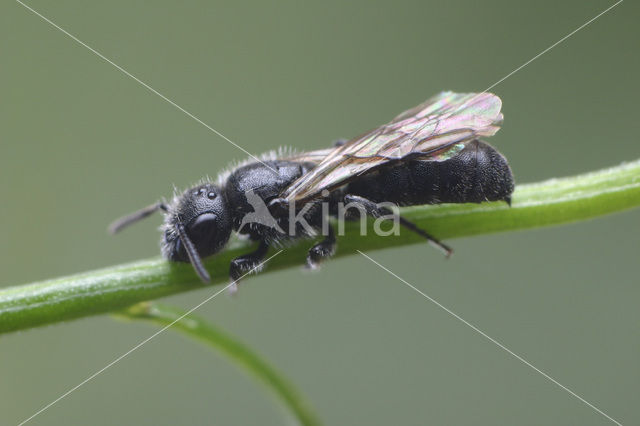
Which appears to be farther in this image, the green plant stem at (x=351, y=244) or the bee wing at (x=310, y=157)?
the bee wing at (x=310, y=157)

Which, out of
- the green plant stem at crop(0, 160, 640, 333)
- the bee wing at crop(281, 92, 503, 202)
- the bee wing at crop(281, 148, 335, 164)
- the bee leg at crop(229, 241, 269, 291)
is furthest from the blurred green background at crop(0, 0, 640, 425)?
the green plant stem at crop(0, 160, 640, 333)

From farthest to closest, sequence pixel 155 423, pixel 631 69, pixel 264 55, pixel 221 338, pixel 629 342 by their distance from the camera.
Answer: pixel 264 55, pixel 631 69, pixel 155 423, pixel 629 342, pixel 221 338

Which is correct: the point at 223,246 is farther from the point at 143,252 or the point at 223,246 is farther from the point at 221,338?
the point at 143,252

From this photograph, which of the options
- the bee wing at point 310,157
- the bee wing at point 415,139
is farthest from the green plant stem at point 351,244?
the bee wing at point 310,157

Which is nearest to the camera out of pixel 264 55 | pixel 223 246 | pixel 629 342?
pixel 223 246

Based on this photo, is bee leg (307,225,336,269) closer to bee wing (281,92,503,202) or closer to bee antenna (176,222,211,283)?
bee wing (281,92,503,202)

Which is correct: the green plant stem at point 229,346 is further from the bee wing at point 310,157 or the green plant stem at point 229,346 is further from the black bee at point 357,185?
the bee wing at point 310,157

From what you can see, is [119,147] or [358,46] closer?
[119,147]

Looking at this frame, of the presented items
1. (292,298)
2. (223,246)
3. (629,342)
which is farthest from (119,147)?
(629,342)
